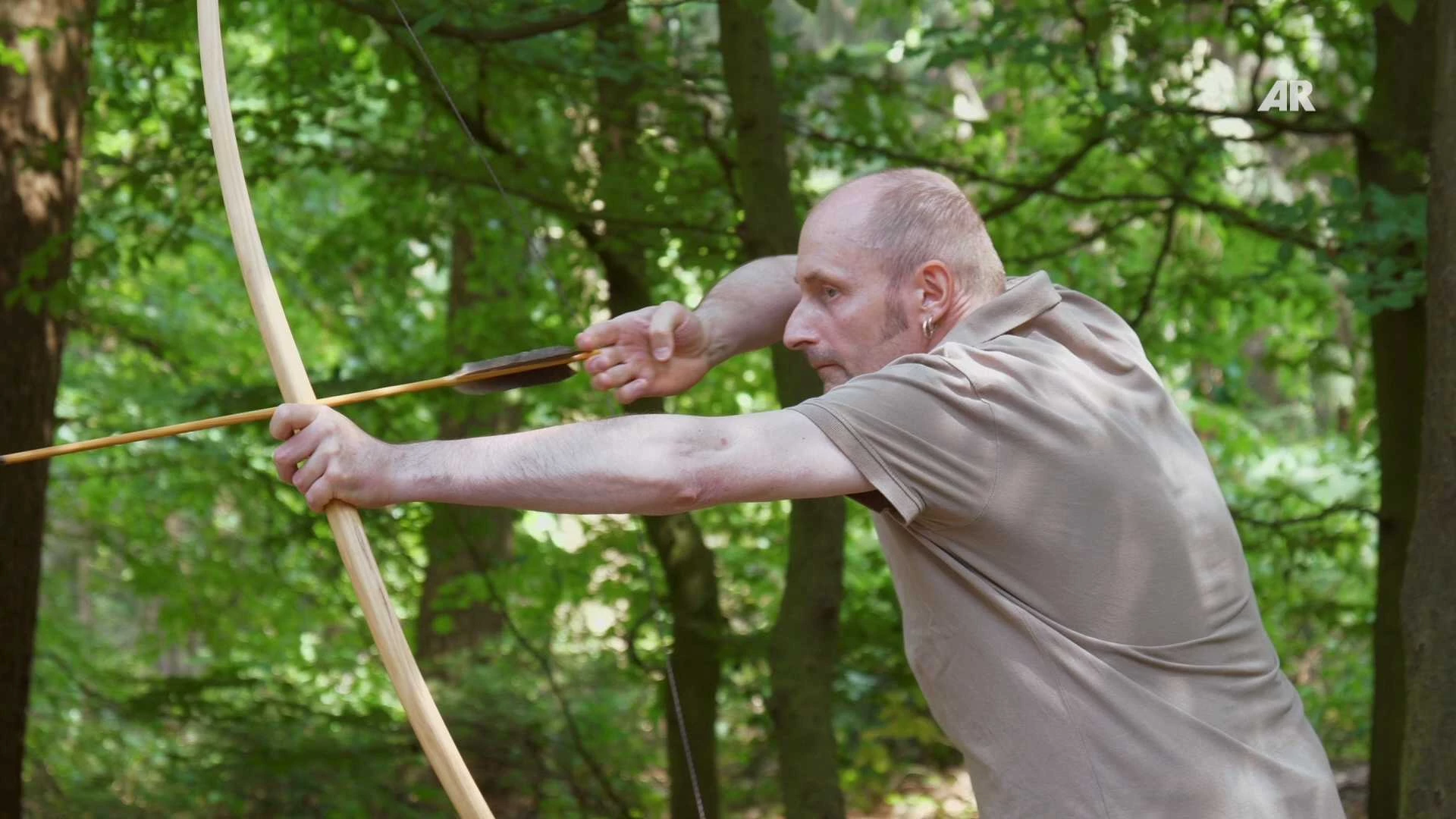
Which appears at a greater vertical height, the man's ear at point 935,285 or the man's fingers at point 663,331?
the man's fingers at point 663,331

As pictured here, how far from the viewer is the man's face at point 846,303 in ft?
7.39

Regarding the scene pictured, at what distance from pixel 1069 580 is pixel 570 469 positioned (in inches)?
28.1

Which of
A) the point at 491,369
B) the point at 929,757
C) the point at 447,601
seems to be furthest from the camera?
the point at 929,757

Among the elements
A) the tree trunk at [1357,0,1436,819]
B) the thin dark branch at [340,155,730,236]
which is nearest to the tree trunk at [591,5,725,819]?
the thin dark branch at [340,155,730,236]

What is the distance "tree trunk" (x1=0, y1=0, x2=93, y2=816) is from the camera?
5.17 metres

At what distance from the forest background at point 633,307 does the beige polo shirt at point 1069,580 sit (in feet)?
3.30

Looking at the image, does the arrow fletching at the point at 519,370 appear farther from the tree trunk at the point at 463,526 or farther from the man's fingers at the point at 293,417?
the tree trunk at the point at 463,526

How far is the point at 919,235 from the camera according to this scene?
224cm

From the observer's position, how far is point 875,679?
19.4ft

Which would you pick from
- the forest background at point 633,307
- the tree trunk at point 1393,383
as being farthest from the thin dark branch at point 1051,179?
the tree trunk at point 1393,383

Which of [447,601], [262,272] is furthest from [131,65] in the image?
[262,272]

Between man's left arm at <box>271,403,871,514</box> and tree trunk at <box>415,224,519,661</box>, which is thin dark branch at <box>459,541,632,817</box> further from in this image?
man's left arm at <box>271,403,871,514</box>

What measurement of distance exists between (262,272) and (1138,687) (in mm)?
1481

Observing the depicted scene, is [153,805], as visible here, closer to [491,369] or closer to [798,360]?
[798,360]
